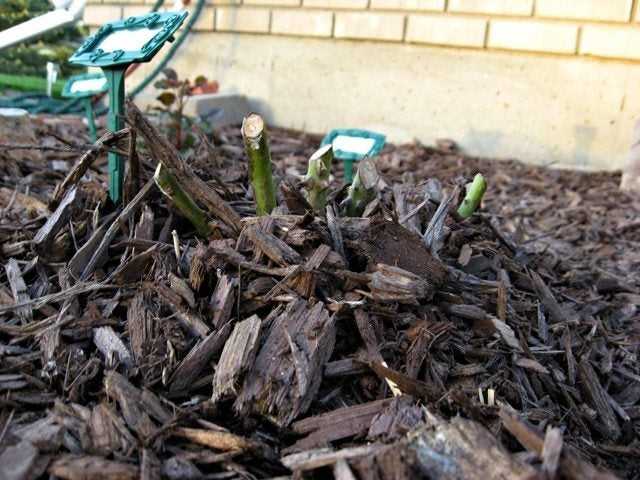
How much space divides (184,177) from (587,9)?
13.4ft

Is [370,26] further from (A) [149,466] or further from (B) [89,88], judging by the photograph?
(A) [149,466]

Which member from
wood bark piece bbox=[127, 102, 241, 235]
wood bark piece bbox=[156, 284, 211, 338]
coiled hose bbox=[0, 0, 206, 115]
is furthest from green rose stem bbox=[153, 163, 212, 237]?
coiled hose bbox=[0, 0, 206, 115]

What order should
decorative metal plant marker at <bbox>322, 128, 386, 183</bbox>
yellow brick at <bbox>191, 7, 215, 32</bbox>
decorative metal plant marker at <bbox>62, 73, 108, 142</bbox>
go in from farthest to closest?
yellow brick at <bbox>191, 7, 215, 32</bbox> → decorative metal plant marker at <bbox>62, 73, 108, 142</bbox> → decorative metal plant marker at <bbox>322, 128, 386, 183</bbox>

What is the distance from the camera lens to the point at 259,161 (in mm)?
2113

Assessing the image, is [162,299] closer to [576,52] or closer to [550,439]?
[550,439]

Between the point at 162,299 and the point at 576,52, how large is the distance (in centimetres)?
440

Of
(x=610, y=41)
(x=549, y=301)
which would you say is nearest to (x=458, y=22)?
(x=610, y=41)

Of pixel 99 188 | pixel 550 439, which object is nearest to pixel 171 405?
pixel 550 439

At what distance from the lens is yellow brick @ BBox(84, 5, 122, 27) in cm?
763

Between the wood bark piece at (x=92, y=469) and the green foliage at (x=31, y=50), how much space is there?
1041cm

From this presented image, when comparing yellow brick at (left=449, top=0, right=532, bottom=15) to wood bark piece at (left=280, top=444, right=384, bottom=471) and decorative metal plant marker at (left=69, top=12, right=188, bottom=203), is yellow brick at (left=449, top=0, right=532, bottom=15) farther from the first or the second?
wood bark piece at (left=280, top=444, right=384, bottom=471)

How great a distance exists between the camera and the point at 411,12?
5.88 m

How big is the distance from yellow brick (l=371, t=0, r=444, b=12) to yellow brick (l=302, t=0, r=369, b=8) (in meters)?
0.11

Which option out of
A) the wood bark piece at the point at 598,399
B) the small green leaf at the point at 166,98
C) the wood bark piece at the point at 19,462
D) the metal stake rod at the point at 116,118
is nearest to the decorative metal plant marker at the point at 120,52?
the metal stake rod at the point at 116,118
